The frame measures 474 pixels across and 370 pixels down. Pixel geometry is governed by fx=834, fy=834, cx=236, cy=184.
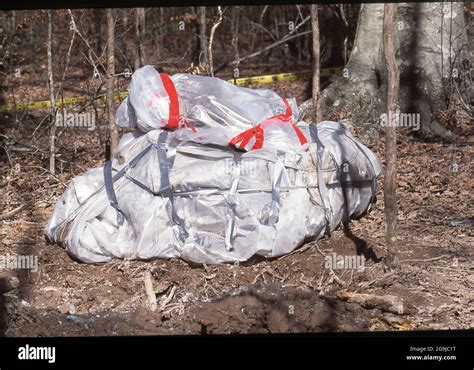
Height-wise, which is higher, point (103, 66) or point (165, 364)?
point (103, 66)

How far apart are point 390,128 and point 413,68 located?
309cm

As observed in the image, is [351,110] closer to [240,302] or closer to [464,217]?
[464,217]

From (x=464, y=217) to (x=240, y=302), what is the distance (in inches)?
79.3

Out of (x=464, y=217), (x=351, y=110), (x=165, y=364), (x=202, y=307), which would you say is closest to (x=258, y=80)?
(x=351, y=110)

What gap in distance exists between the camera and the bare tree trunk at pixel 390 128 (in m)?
5.17

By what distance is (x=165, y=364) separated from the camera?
4465 millimetres

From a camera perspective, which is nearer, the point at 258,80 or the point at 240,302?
the point at 240,302

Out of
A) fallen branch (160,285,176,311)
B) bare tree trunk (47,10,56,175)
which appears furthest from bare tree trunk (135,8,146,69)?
fallen branch (160,285,176,311)

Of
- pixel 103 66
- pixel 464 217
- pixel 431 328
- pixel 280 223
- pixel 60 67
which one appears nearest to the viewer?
pixel 431 328

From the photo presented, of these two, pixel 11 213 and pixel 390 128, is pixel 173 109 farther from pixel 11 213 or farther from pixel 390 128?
pixel 11 213

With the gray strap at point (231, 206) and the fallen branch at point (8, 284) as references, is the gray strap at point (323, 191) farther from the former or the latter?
the fallen branch at point (8, 284)

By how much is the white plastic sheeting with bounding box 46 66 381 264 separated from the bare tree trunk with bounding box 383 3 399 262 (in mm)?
553

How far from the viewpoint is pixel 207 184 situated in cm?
557

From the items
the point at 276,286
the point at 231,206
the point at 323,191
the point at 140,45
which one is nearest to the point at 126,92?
the point at 140,45
